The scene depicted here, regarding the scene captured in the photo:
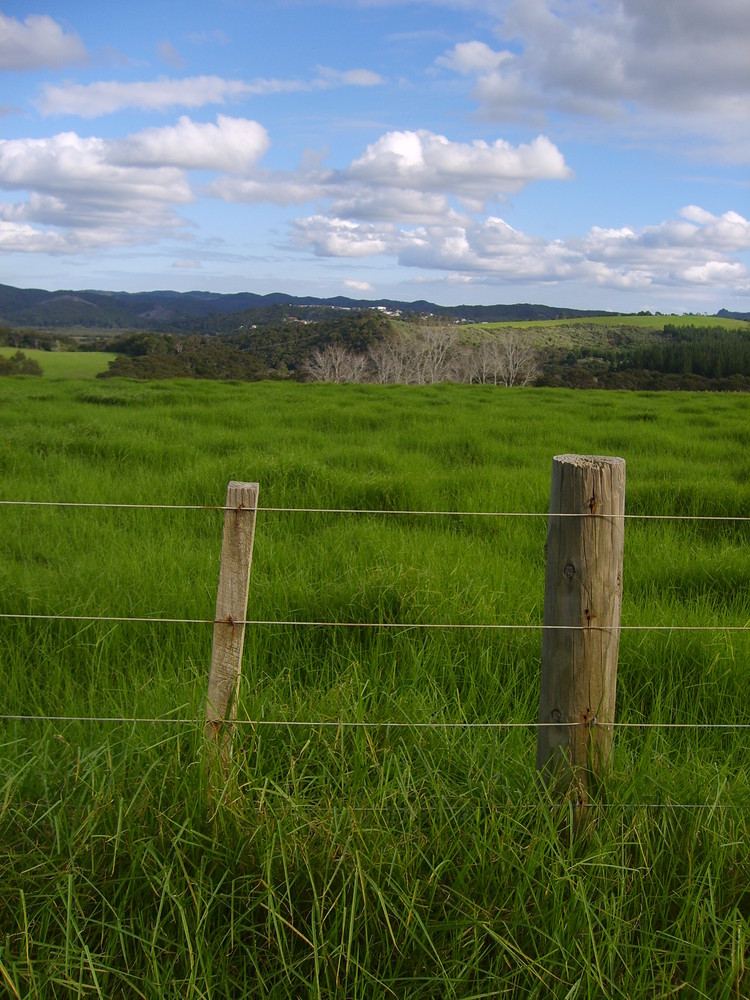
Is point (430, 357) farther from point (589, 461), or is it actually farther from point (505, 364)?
point (589, 461)

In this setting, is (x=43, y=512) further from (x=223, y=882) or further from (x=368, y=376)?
(x=368, y=376)

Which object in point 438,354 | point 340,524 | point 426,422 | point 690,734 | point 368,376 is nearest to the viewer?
point 690,734

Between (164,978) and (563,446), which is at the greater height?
(563,446)

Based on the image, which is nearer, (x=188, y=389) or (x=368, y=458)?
(x=368, y=458)

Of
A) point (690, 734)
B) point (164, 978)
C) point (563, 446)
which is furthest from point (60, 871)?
point (563, 446)

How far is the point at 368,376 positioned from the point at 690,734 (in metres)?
64.1

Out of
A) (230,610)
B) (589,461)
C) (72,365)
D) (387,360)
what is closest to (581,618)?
(589,461)

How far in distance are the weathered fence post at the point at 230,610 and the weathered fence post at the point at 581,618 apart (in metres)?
0.93

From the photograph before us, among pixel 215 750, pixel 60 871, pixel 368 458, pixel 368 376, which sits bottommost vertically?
pixel 60 871

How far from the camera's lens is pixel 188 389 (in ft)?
53.1

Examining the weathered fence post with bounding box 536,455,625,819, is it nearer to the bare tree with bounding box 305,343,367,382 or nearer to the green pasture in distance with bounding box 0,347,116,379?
the green pasture in distance with bounding box 0,347,116,379

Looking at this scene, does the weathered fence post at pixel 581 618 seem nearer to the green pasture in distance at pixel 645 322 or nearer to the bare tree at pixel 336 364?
the bare tree at pixel 336 364

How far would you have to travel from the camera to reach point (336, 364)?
58.3 metres

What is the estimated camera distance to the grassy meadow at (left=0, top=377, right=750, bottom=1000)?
1974mm
